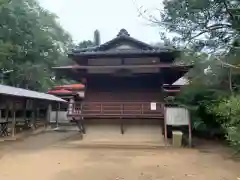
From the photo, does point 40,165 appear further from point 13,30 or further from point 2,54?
point 13,30

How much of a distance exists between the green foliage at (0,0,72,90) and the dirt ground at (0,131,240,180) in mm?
16893

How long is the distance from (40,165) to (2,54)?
1831cm

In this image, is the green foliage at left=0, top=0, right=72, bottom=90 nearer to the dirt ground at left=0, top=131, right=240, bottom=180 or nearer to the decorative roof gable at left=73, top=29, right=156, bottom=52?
the decorative roof gable at left=73, top=29, right=156, bottom=52

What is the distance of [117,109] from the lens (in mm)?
15891

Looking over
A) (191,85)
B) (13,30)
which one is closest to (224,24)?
(191,85)

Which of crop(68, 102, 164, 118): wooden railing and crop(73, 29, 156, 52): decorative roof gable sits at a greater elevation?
crop(73, 29, 156, 52): decorative roof gable

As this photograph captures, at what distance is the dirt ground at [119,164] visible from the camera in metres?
8.06

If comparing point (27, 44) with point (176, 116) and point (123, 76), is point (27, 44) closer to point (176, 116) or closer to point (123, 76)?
point (123, 76)

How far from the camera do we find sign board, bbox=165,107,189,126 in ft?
48.5

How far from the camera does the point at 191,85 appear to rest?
14.9 meters

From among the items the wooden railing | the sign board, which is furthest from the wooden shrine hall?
the sign board

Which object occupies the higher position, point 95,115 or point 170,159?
point 95,115

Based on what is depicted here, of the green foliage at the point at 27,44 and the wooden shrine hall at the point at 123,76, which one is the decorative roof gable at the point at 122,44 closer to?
the wooden shrine hall at the point at 123,76

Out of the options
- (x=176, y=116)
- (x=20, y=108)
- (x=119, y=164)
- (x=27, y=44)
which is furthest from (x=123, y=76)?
(x=27, y=44)
